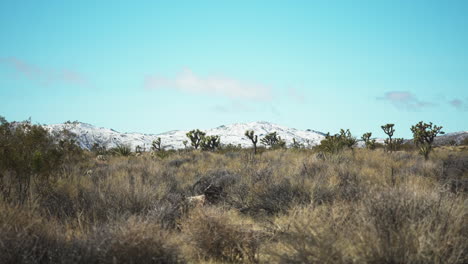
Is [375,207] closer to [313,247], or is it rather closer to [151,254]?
[313,247]

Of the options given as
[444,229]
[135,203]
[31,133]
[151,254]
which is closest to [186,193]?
[135,203]

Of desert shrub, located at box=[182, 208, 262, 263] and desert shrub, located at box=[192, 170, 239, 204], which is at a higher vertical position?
desert shrub, located at box=[192, 170, 239, 204]

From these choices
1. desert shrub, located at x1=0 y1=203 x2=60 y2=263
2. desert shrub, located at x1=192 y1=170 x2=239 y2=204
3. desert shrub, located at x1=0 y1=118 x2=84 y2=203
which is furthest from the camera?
desert shrub, located at x1=192 y1=170 x2=239 y2=204

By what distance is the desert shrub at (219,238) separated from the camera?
14.9 feet

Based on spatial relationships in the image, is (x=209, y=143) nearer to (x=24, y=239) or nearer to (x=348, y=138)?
(x=348, y=138)

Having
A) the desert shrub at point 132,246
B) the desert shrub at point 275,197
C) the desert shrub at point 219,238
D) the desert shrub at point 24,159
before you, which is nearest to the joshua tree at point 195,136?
the desert shrub at point 24,159

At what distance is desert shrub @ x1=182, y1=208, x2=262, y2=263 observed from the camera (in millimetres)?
4555

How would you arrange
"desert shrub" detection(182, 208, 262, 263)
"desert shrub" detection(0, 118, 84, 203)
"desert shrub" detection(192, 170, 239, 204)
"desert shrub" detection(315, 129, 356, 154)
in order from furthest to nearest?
1. "desert shrub" detection(315, 129, 356, 154)
2. "desert shrub" detection(192, 170, 239, 204)
3. "desert shrub" detection(0, 118, 84, 203)
4. "desert shrub" detection(182, 208, 262, 263)

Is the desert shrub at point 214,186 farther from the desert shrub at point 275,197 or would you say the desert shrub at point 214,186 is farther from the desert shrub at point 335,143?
the desert shrub at point 335,143

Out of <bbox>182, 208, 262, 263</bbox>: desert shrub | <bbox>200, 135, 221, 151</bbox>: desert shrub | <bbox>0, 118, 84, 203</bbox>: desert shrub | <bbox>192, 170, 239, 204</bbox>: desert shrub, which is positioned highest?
<bbox>200, 135, 221, 151</bbox>: desert shrub

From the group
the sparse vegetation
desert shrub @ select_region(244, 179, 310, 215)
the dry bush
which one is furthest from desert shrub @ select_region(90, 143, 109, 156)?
the dry bush

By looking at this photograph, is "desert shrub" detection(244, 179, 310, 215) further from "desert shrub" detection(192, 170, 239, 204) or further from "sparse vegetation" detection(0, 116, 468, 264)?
"desert shrub" detection(192, 170, 239, 204)

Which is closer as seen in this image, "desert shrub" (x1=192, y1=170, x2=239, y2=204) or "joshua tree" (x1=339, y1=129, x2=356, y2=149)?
"desert shrub" (x1=192, y1=170, x2=239, y2=204)

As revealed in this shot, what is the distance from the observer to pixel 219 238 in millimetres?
4578
